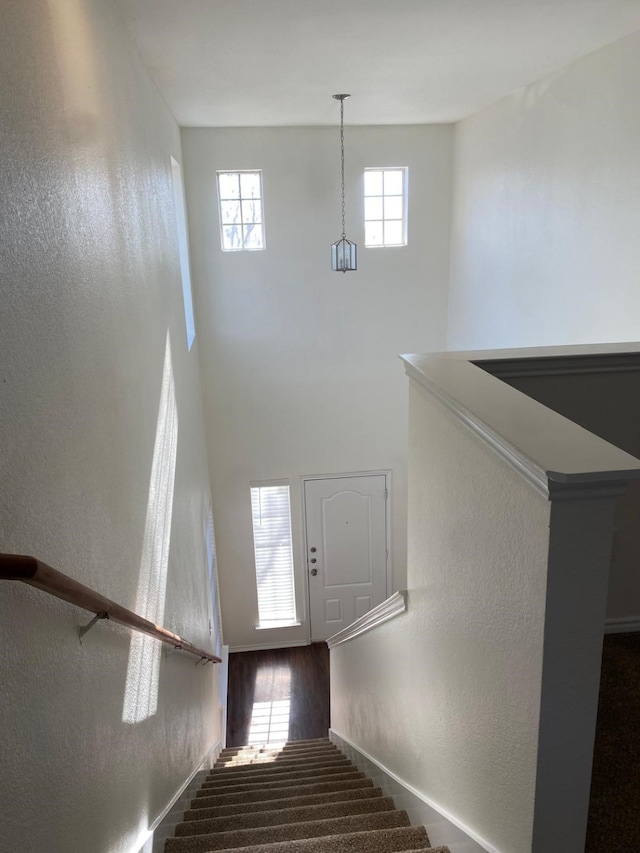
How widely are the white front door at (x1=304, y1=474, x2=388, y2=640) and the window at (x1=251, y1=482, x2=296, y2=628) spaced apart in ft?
0.77

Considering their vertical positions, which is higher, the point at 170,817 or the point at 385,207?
the point at 385,207

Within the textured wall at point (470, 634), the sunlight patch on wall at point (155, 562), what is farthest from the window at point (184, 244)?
the textured wall at point (470, 634)

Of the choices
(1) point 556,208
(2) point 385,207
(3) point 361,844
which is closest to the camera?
(3) point 361,844

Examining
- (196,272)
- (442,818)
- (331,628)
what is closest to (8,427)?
(442,818)

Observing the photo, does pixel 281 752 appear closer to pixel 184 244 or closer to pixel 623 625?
pixel 623 625

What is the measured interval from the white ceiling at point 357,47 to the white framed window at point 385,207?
118cm

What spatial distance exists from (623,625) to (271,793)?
1.78 meters

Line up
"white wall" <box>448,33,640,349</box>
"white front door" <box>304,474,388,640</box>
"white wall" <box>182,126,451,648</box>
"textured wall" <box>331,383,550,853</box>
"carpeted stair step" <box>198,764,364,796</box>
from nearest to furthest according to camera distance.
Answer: "textured wall" <box>331,383,550,853</box>
"carpeted stair step" <box>198,764,364,796</box>
"white wall" <box>448,33,640,349</box>
"white wall" <box>182,126,451,648</box>
"white front door" <box>304,474,388,640</box>

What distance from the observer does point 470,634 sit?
165 centimetres

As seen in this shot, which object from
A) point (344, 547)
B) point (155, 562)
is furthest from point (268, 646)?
point (155, 562)

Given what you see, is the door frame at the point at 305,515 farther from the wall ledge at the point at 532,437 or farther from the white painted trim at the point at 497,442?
the white painted trim at the point at 497,442

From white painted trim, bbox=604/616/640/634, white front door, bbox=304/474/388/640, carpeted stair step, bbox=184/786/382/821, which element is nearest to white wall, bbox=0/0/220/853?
carpeted stair step, bbox=184/786/382/821

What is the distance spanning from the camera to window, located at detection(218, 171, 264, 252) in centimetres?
623

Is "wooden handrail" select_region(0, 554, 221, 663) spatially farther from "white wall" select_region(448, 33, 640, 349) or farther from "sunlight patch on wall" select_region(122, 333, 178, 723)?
"white wall" select_region(448, 33, 640, 349)
